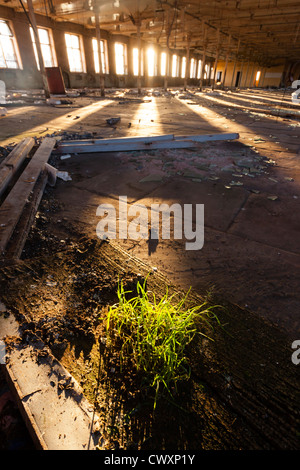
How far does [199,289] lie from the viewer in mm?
1452

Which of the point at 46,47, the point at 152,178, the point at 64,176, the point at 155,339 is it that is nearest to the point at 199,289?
the point at 155,339

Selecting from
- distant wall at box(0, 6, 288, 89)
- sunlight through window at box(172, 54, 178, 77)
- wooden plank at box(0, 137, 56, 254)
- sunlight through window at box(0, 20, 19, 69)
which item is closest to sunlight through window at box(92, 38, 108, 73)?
distant wall at box(0, 6, 288, 89)

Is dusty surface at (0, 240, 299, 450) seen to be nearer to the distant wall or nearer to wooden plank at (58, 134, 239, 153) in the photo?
wooden plank at (58, 134, 239, 153)

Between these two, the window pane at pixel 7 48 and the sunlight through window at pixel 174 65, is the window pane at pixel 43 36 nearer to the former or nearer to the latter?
the window pane at pixel 7 48

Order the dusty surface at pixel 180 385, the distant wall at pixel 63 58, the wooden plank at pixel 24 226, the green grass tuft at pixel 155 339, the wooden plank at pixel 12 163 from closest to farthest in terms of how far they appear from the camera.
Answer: the dusty surface at pixel 180 385 → the green grass tuft at pixel 155 339 → the wooden plank at pixel 24 226 → the wooden plank at pixel 12 163 → the distant wall at pixel 63 58

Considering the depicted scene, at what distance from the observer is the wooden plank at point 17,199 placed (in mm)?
1718

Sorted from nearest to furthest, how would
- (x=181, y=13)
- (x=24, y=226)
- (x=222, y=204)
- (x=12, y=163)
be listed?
(x=24, y=226) → (x=222, y=204) → (x=12, y=163) → (x=181, y=13)

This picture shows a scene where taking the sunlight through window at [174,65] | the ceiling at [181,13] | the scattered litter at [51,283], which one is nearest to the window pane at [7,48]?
the ceiling at [181,13]

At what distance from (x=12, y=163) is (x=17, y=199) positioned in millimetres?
995

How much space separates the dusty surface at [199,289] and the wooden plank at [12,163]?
42cm

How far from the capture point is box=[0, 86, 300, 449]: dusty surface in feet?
2.90

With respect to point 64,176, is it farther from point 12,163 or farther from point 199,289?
point 199,289

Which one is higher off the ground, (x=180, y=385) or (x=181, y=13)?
(x=181, y=13)
